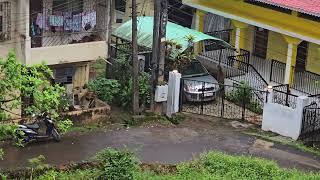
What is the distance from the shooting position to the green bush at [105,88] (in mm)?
22047

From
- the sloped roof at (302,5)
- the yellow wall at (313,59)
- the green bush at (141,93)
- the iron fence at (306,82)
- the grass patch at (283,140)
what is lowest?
the grass patch at (283,140)

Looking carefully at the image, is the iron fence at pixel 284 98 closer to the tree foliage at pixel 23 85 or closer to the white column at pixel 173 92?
the white column at pixel 173 92

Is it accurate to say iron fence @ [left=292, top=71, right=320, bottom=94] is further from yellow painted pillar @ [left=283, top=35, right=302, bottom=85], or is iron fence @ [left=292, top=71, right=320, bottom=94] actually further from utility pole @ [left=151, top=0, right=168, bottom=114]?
utility pole @ [left=151, top=0, right=168, bottom=114]

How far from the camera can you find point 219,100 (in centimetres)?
2345

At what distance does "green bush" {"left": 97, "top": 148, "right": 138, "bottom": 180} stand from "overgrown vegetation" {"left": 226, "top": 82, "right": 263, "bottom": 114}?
816 centimetres

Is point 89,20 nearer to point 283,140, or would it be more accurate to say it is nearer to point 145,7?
point 283,140

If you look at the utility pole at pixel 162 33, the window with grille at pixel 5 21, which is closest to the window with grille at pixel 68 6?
the window with grille at pixel 5 21

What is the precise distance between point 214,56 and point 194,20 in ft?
7.45

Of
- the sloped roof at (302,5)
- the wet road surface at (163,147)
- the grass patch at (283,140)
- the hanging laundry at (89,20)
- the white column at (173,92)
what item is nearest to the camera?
the wet road surface at (163,147)

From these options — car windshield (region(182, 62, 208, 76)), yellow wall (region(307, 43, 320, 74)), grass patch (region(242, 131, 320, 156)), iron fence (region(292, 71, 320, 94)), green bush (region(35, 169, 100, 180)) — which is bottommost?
green bush (region(35, 169, 100, 180))

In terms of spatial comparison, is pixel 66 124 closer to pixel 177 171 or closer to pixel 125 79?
pixel 177 171

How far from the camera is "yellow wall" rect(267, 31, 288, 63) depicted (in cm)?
2516

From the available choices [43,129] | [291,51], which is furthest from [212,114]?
[43,129]

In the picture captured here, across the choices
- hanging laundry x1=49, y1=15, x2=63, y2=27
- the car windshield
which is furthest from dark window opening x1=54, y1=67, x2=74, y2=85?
the car windshield
